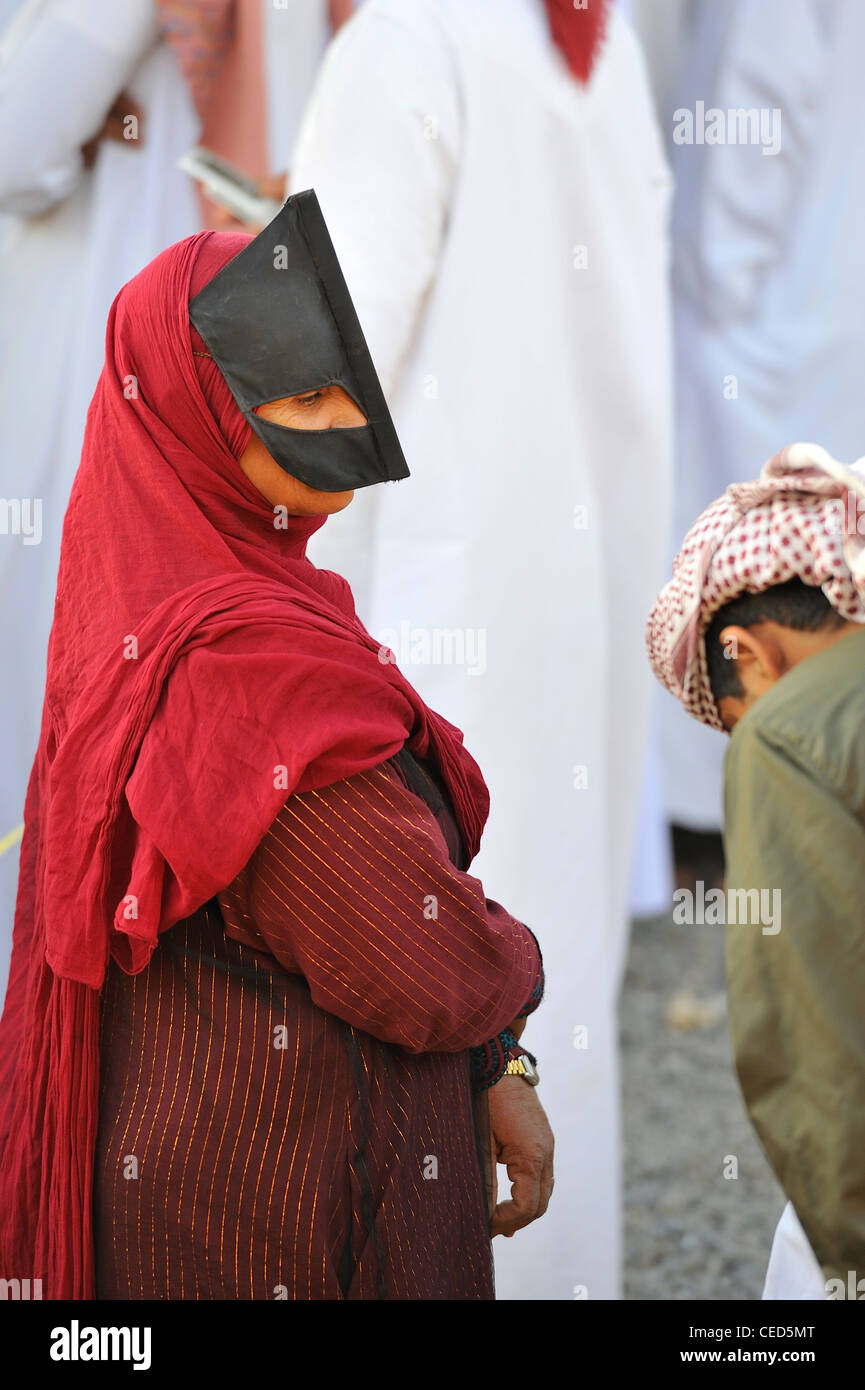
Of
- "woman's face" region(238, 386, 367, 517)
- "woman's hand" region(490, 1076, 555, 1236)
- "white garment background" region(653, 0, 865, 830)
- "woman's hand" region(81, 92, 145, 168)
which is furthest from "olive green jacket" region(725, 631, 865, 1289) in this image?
"white garment background" region(653, 0, 865, 830)

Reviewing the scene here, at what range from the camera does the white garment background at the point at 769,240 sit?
370 cm

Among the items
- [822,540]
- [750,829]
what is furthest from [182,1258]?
[822,540]

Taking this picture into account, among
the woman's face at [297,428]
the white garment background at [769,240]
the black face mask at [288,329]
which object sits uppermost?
the white garment background at [769,240]

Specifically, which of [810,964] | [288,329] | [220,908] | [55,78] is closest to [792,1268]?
[810,964]

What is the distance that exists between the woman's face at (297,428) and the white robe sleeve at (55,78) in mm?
1513

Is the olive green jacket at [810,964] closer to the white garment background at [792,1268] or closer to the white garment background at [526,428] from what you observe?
the white garment background at [792,1268]

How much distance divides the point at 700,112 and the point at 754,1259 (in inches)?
110

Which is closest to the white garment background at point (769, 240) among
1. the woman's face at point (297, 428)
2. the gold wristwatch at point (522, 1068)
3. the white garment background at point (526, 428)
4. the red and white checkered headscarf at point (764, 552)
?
the white garment background at point (526, 428)

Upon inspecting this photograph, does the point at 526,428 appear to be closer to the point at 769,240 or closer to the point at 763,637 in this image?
the point at 763,637

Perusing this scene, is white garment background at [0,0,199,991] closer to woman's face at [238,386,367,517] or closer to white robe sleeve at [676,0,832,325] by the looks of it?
woman's face at [238,386,367,517]

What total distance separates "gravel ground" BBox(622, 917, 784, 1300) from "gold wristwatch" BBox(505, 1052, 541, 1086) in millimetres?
1078

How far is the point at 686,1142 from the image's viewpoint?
3355 millimetres

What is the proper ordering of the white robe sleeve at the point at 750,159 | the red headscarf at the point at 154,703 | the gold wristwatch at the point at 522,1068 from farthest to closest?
the white robe sleeve at the point at 750,159 → the gold wristwatch at the point at 522,1068 → the red headscarf at the point at 154,703

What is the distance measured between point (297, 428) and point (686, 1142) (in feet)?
8.40
